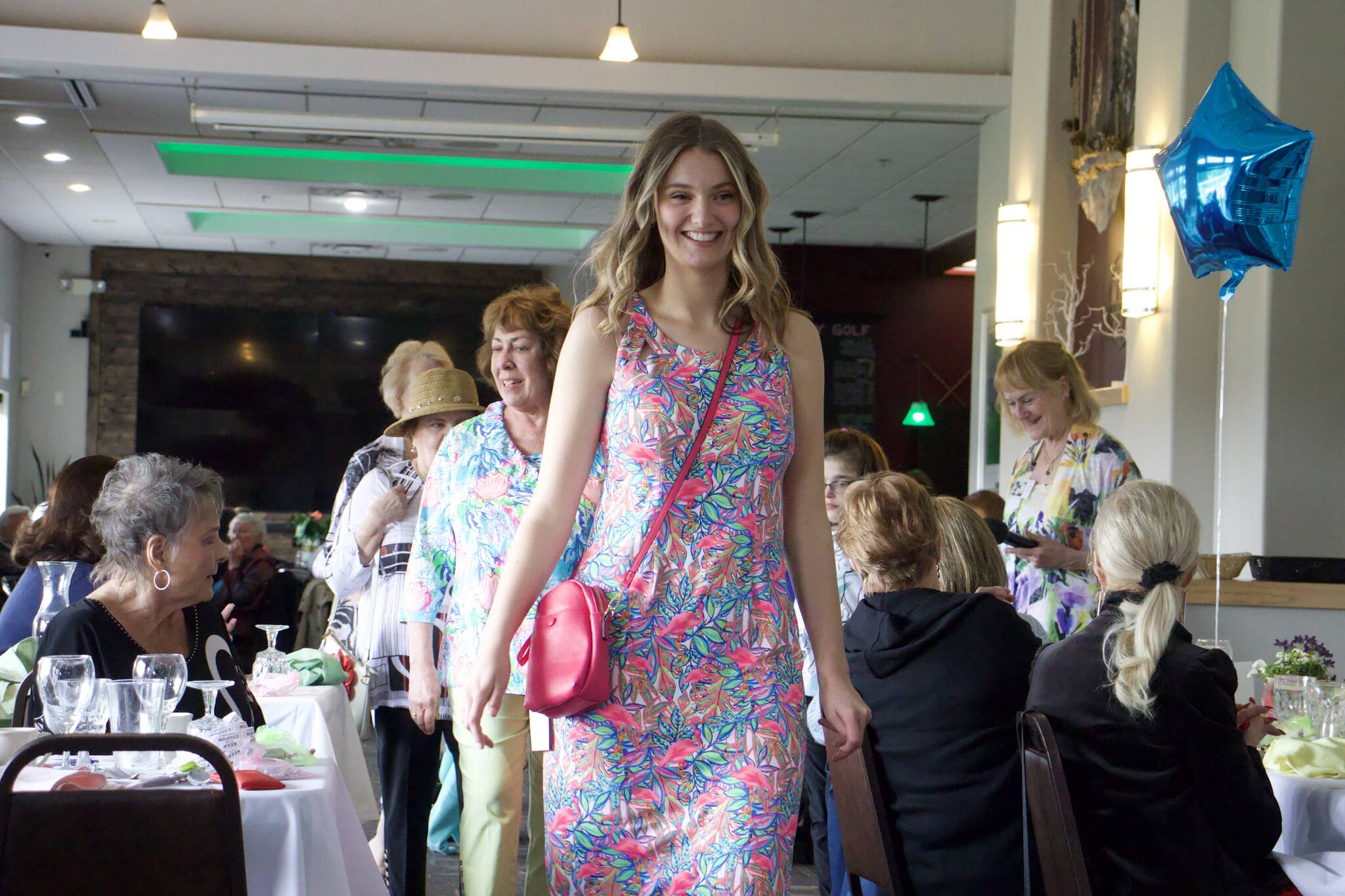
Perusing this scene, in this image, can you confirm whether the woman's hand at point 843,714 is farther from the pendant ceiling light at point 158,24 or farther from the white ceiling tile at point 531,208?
the white ceiling tile at point 531,208

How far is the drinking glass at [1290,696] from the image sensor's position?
121 inches

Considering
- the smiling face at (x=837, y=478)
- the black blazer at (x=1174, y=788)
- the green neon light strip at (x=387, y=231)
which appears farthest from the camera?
the green neon light strip at (x=387, y=231)

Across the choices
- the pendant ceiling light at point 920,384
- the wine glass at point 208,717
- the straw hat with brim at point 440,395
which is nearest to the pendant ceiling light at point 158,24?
the straw hat with brim at point 440,395

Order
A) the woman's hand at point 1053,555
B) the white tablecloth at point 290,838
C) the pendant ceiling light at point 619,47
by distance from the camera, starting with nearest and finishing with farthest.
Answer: the white tablecloth at point 290,838, the woman's hand at point 1053,555, the pendant ceiling light at point 619,47

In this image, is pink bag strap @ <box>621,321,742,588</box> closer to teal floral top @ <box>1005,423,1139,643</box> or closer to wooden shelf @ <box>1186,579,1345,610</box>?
teal floral top @ <box>1005,423,1139,643</box>

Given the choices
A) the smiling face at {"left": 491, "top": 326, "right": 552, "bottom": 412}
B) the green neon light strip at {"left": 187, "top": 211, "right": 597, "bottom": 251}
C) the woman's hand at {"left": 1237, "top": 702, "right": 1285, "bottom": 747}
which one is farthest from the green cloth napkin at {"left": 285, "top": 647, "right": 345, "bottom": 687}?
the green neon light strip at {"left": 187, "top": 211, "right": 597, "bottom": 251}

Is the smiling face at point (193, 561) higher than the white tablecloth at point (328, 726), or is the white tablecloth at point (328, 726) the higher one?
the smiling face at point (193, 561)

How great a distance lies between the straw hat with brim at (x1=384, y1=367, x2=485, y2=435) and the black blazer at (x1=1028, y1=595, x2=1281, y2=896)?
7.19 ft

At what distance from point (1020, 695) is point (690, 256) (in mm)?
1227

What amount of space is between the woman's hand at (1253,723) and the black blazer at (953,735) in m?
0.40

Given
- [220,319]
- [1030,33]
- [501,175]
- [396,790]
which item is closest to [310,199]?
[501,175]

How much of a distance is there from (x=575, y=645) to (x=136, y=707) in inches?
31.4

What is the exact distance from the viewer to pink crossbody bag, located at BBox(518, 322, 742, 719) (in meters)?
1.81

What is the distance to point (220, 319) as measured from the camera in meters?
14.3
